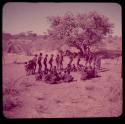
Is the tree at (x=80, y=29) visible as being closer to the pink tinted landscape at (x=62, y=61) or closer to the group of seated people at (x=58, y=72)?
the pink tinted landscape at (x=62, y=61)

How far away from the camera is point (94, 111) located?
156cm

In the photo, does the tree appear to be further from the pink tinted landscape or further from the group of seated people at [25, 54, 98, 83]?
the group of seated people at [25, 54, 98, 83]

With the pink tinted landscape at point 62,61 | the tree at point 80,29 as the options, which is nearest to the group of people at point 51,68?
the pink tinted landscape at point 62,61

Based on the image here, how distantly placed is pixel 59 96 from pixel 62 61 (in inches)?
8.8

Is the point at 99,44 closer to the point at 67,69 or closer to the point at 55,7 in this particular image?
the point at 67,69

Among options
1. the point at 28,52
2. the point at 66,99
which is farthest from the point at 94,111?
the point at 28,52

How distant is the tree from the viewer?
1580 millimetres

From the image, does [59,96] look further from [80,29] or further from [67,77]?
[80,29]

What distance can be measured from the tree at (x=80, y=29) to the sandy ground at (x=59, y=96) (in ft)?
0.71

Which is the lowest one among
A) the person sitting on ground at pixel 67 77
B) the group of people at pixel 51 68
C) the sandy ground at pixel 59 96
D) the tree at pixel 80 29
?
the sandy ground at pixel 59 96

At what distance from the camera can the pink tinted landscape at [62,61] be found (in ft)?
5.08

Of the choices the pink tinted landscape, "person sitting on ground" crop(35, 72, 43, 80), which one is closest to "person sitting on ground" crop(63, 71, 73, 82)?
the pink tinted landscape

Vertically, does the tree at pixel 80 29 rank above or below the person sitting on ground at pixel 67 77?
above
